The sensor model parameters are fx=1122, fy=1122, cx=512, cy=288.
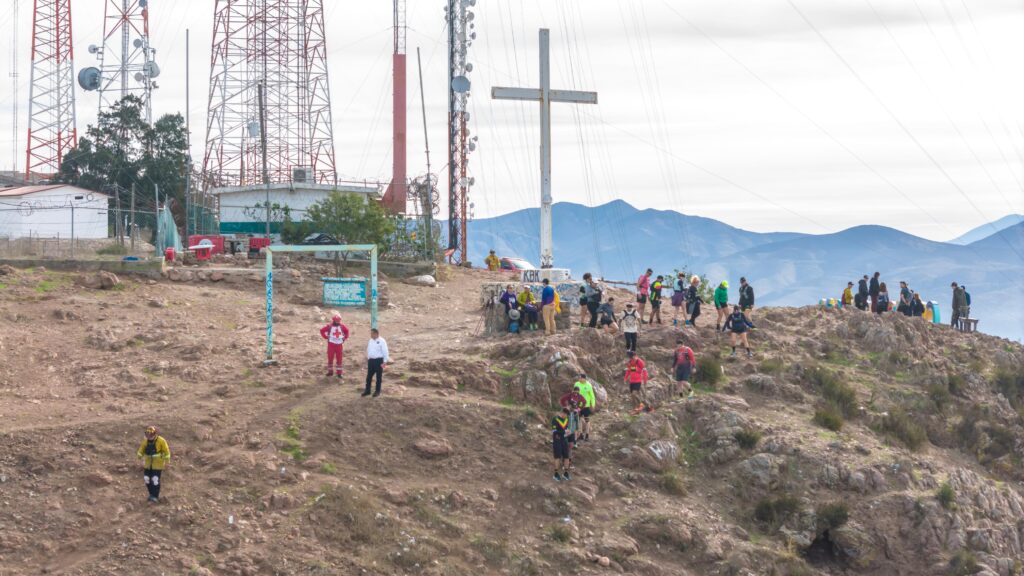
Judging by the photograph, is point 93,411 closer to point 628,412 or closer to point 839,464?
point 628,412

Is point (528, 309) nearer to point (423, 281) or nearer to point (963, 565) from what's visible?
point (963, 565)

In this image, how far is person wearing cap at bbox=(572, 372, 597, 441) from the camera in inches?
847

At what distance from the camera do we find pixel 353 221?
43250 mm

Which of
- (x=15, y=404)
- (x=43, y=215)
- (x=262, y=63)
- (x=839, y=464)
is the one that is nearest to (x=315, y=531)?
(x=15, y=404)

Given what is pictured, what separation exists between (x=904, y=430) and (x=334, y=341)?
13355 millimetres

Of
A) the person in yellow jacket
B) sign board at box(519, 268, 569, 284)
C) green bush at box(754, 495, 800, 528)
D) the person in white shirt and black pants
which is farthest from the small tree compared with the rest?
the person in yellow jacket

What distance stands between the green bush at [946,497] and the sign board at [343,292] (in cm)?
1679

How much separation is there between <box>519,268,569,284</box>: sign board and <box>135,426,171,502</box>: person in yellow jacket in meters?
13.7

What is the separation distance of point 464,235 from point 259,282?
22597mm

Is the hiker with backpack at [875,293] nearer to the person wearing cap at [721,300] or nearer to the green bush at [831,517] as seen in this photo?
the person wearing cap at [721,300]

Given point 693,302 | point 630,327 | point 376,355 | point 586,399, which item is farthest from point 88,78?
point 586,399

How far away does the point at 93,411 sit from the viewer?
21141mm

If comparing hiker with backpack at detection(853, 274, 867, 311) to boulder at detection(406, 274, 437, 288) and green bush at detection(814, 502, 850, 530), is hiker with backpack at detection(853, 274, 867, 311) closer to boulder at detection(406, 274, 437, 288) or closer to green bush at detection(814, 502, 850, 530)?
green bush at detection(814, 502, 850, 530)

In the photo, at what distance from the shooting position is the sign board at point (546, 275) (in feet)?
99.4
